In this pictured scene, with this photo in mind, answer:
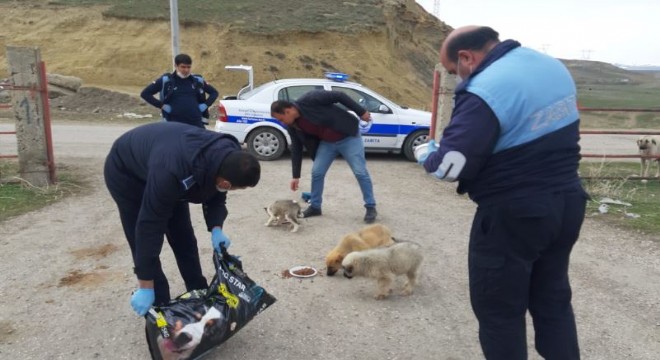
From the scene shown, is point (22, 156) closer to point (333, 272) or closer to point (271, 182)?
point (271, 182)

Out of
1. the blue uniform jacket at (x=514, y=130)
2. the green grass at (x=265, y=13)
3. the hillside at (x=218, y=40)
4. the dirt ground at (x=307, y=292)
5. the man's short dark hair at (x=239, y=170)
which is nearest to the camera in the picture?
the blue uniform jacket at (x=514, y=130)

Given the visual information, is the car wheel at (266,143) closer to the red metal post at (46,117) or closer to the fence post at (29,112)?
Answer: the red metal post at (46,117)

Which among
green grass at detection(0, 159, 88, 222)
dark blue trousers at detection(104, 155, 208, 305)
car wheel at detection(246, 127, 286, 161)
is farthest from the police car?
dark blue trousers at detection(104, 155, 208, 305)

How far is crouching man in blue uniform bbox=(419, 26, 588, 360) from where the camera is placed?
2.29m

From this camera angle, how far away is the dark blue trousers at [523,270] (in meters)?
2.38

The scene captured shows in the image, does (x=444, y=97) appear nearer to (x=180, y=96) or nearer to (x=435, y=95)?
(x=435, y=95)

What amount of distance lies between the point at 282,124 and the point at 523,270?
806 cm

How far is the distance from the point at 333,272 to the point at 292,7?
1074 inches

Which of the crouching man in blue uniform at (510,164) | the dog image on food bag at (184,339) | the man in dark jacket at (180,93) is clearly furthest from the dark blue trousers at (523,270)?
the man in dark jacket at (180,93)

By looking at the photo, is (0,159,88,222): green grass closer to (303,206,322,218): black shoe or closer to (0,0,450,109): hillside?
(303,206,322,218): black shoe

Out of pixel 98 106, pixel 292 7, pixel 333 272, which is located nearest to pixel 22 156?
pixel 333 272

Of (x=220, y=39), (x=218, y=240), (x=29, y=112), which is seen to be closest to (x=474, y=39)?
(x=218, y=240)

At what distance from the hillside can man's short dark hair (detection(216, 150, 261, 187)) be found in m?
22.0

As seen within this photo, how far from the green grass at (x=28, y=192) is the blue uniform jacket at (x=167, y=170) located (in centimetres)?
415
